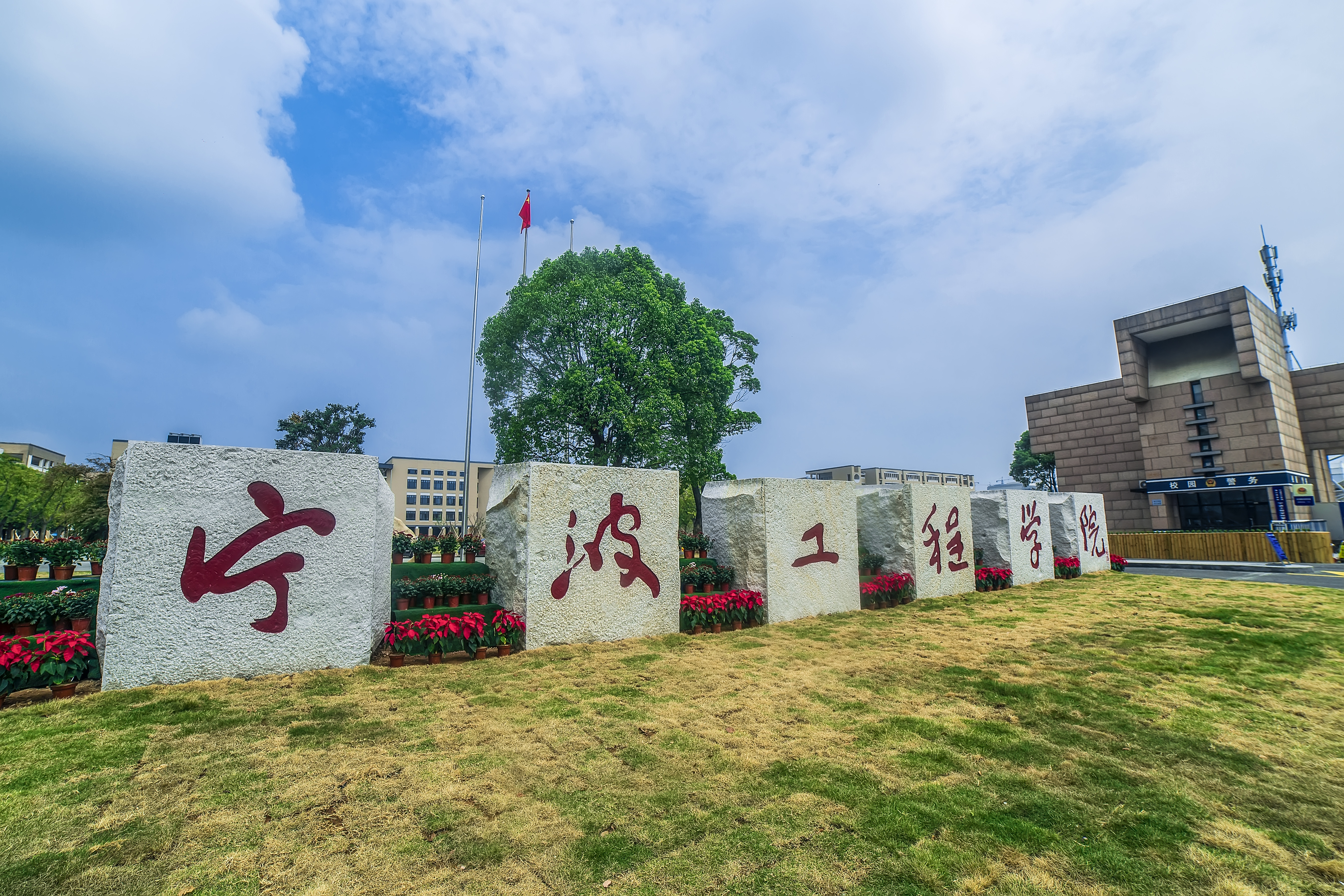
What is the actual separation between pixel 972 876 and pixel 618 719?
2592 millimetres

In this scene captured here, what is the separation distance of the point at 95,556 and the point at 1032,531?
20.4 metres

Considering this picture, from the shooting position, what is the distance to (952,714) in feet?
14.7

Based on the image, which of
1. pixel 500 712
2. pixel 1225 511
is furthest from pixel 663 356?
pixel 1225 511

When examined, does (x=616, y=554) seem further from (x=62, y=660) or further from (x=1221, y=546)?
(x=1221, y=546)

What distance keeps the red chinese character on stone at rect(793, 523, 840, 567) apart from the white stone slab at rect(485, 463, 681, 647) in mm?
2493

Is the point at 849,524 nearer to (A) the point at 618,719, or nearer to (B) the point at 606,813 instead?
(A) the point at 618,719

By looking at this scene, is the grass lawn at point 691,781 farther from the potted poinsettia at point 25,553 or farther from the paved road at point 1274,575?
the paved road at point 1274,575

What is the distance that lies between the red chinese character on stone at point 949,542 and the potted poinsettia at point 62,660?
1172 centimetres

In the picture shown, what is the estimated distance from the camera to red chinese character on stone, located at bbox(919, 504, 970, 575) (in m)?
11.3

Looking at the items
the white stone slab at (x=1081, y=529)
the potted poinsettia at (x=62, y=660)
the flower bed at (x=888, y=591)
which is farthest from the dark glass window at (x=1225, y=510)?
the potted poinsettia at (x=62, y=660)

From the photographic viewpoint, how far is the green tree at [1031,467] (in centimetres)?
3731

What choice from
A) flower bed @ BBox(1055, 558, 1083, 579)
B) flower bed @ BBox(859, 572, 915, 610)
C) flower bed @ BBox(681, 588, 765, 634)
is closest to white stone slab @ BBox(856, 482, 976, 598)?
flower bed @ BBox(859, 572, 915, 610)

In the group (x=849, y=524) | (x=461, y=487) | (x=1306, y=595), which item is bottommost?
(x=1306, y=595)

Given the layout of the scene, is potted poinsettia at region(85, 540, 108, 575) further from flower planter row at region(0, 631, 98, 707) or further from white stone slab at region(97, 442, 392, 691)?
white stone slab at region(97, 442, 392, 691)
